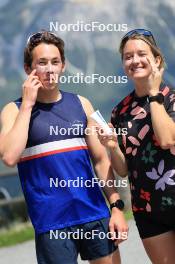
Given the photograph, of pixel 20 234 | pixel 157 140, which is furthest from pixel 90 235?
pixel 20 234

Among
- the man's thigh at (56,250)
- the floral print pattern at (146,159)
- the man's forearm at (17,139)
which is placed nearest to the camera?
the man's forearm at (17,139)

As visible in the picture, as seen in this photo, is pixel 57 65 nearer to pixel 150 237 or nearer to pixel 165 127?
pixel 165 127

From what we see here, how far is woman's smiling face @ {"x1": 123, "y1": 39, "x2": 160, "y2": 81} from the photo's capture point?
3.48m

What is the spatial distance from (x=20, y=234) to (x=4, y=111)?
7118 millimetres

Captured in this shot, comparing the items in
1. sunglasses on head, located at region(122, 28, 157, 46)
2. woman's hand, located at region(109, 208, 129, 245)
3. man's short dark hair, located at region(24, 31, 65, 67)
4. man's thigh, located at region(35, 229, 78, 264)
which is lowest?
man's thigh, located at region(35, 229, 78, 264)

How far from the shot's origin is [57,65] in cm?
340

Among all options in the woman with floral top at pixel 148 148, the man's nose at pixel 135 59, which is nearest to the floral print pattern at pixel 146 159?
the woman with floral top at pixel 148 148

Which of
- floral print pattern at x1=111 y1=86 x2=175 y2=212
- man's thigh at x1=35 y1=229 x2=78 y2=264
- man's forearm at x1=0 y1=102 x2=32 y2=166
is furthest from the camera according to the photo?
floral print pattern at x1=111 y1=86 x2=175 y2=212

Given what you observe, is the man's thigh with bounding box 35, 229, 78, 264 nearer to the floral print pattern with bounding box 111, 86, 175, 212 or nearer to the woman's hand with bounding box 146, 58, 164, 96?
the floral print pattern with bounding box 111, 86, 175, 212

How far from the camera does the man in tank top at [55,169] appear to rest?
3311mm

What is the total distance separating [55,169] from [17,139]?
29cm

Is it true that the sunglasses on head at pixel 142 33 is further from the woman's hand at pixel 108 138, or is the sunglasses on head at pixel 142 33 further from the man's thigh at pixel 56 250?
the man's thigh at pixel 56 250

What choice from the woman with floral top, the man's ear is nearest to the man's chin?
the man's ear

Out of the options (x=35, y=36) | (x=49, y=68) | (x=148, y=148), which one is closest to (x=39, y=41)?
(x=35, y=36)
